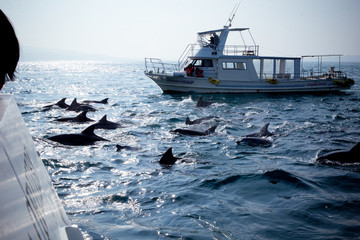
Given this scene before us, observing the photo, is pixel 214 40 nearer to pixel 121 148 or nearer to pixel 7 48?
pixel 121 148

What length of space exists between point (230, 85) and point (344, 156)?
18.9 metres

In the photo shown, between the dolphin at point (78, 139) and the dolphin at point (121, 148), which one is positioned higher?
the dolphin at point (78, 139)

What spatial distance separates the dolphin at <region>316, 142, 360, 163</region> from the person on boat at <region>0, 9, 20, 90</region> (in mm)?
8883

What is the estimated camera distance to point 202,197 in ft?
21.3

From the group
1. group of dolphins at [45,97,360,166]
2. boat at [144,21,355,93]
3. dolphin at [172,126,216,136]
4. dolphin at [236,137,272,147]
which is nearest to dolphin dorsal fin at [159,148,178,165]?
group of dolphins at [45,97,360,166]

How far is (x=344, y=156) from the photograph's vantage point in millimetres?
8852

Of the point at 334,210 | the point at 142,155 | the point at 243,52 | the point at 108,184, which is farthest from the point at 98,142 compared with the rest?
the point at 243,52

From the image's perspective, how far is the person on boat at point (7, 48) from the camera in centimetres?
152

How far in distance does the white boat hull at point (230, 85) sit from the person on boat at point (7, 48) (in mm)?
25531

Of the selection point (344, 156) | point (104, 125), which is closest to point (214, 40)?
point (104, 125)

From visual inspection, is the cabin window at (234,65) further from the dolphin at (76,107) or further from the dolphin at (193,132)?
the dolphin at (193,132)

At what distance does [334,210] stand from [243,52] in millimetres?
24096

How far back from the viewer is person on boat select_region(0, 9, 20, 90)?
1.52 m

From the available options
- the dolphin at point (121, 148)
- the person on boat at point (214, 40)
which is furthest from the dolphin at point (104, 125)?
the person on boat at point (214, 40)
